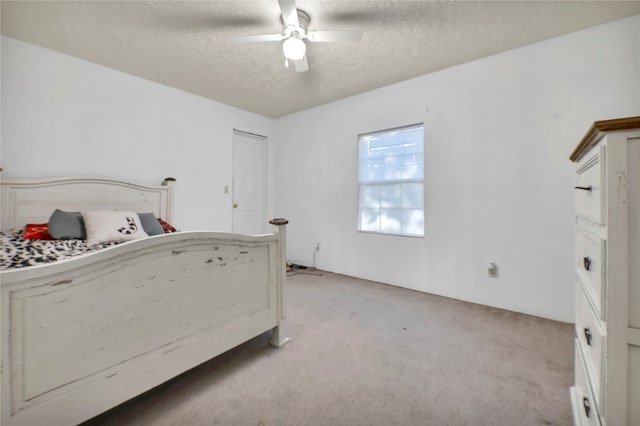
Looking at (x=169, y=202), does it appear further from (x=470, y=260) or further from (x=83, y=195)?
(x=470, y=260)

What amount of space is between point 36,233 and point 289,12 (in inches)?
99.7

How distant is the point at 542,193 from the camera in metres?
2.38

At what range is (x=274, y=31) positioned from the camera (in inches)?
89.3

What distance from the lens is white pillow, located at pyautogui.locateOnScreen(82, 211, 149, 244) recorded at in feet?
7.11

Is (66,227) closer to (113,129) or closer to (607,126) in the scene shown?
(113,129)

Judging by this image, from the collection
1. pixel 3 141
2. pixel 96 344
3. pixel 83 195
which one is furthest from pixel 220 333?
pixel 3 141

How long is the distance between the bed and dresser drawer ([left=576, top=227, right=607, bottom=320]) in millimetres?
1523

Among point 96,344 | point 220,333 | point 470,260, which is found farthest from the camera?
point 470,260

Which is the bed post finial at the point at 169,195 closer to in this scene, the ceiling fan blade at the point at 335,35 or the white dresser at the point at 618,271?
the ceiling fan blade at the point at 335,35

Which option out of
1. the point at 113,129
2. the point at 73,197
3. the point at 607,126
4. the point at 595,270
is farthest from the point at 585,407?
the point at 113,129

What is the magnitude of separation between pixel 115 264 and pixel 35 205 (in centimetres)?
213

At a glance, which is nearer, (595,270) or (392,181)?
(595,270)

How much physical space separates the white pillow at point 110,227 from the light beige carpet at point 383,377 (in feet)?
4.30

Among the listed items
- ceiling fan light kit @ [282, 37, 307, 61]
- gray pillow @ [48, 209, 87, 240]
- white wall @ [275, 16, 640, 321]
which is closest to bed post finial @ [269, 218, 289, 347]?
ceiling fan light kit @ [282, 37, 307, 61]
